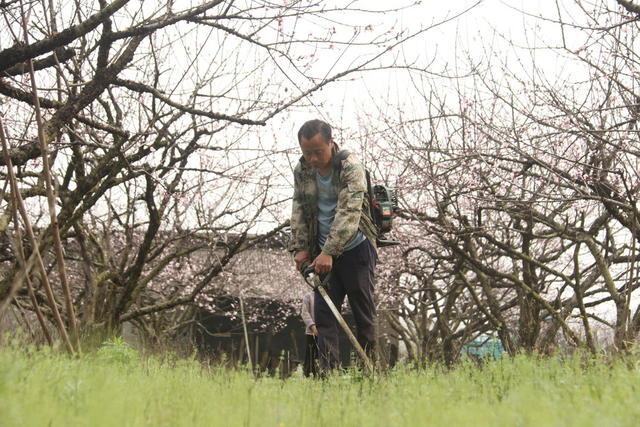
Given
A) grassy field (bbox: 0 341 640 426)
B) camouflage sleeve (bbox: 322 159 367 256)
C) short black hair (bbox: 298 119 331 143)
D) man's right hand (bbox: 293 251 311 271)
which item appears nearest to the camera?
grassy field (bbox: 0 341 640 426)

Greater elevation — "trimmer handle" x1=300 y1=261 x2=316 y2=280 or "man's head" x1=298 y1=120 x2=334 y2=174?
"man's head" x1=298 y1=120 x2=334 y2=174

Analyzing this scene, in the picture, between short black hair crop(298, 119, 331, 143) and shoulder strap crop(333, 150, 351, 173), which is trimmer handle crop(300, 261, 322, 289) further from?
short black hair crop(298, 119, 331, 143)

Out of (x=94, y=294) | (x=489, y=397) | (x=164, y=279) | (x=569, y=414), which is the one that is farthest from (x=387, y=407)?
(x=164, y=279)

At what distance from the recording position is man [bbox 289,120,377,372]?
13.9ft

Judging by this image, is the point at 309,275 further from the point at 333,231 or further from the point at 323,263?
the point at 333,231

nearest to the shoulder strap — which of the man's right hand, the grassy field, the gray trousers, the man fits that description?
the man

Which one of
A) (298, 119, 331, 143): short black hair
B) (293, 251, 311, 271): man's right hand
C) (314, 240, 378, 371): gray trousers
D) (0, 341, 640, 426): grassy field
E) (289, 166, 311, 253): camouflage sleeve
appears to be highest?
(298, 119, 331, 143): short black hair

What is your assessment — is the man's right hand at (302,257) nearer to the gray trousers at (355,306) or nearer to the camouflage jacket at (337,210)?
the camouflage jacket at (337,210)

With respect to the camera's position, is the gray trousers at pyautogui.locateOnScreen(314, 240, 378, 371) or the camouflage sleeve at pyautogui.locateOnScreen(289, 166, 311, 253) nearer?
the gray trousers at pyautogui.locateOnScreen(314, 240, 378, 371)

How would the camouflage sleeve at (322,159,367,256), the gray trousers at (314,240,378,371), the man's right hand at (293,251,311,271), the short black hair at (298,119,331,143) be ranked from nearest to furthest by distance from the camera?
1. the camouflage sleeve at (322,159,367,256)
2. the short black hair at (298,119,331,143)
3. the gray trousers at (314,240,378,371)
4. the man's right hand at (293,251,311,271)

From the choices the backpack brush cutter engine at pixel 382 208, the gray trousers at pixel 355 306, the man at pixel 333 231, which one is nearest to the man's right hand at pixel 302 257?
the man at pixel 333 231

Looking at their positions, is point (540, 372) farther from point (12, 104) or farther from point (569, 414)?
point (12, 104)

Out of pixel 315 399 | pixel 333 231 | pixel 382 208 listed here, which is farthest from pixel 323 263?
pixel 315 399

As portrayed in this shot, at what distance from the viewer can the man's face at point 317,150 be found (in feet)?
14.3
